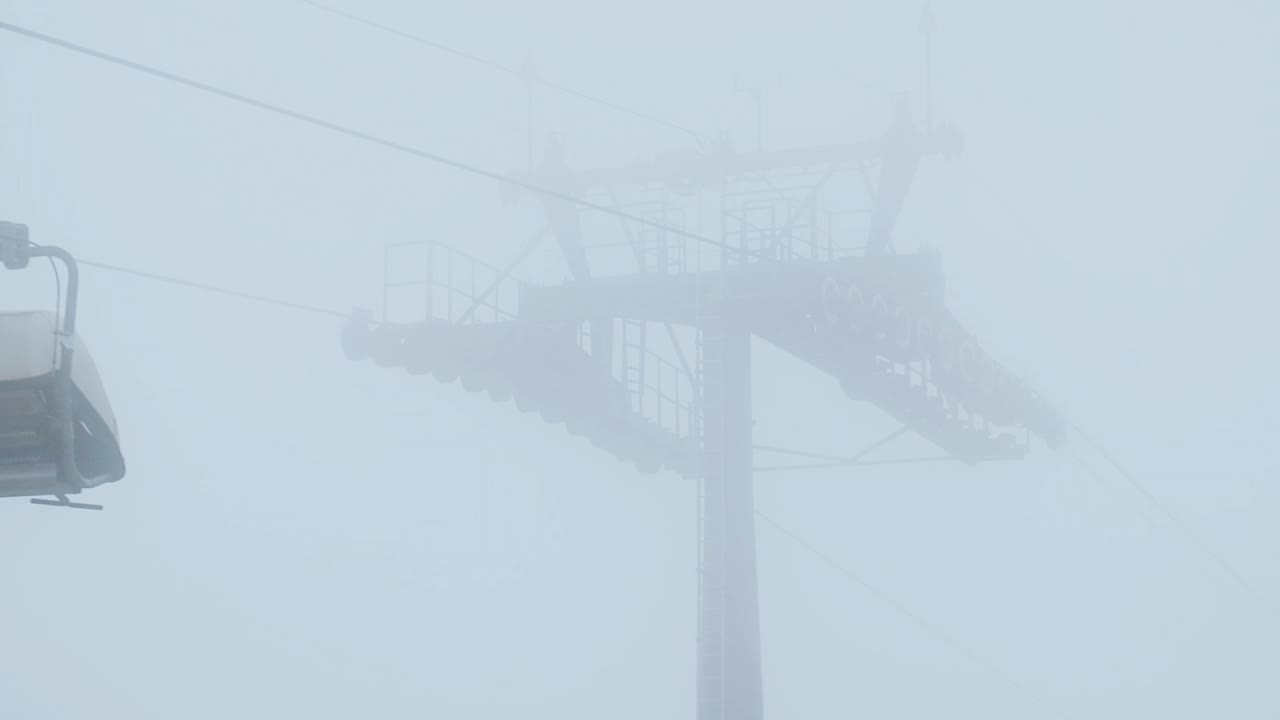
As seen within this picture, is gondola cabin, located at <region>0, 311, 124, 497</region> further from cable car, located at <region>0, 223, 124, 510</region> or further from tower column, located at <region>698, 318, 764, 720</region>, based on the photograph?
tower column, located at <region>698, 318, 764, 720</region>

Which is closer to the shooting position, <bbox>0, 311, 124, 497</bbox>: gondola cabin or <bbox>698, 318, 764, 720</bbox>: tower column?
<bbox>0, 311, 124, 497</bbox>: gondola cabin

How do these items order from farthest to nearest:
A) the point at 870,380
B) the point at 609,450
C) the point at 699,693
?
the point at 609,450
the point at 870,380
the point at 699,693

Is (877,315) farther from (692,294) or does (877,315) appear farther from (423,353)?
(423,353)

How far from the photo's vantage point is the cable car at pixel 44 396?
Answer: 372 inches

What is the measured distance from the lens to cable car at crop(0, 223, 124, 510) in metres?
9.46

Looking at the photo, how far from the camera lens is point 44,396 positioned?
9695 millimetres

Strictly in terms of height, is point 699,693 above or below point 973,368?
below

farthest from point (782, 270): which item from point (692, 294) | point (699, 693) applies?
point (699, 693)

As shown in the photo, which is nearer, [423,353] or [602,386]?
[423,353]

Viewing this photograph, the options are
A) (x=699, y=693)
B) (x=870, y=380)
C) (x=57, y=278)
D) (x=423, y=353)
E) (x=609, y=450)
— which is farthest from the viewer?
(x=609, y=450)

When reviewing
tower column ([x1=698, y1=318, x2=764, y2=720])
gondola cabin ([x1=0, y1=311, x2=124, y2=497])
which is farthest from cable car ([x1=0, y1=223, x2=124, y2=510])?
tower column ([x1=698, y1=318, x2=764, y2=720])

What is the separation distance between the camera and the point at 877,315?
24.8 m

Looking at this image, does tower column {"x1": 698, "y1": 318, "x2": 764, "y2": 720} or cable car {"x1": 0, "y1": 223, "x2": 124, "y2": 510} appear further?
tower column {"x1": 698, "y1": 318, "x2": 764, "y2": 720}

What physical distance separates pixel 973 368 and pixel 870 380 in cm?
343
